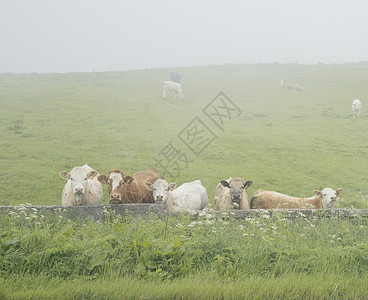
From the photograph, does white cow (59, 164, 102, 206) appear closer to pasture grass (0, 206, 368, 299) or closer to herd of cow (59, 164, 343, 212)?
herd of cow (59, 164, 343, 212)

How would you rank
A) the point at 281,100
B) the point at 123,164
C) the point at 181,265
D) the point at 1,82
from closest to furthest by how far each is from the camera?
the point at 181,265, the point at 123,164, the point at 281,100, the point at 1,82

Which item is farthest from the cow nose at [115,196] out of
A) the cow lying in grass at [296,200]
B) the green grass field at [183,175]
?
the cow lying in grass at [296,200]

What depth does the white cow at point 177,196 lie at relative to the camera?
9492 mm

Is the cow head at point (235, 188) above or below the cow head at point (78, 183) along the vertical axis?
below

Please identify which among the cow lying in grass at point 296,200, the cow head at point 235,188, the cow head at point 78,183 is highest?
the cow head at point 78,183

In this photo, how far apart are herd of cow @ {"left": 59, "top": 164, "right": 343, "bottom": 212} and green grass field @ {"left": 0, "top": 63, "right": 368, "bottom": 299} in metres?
1.47

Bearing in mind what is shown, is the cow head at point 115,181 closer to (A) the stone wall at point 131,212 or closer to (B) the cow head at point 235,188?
(A) the stone wall at point 131,212

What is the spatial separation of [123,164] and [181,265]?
1179 centimetres

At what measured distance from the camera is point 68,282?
445 centimetres

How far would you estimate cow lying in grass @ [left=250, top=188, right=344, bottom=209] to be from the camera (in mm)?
9969

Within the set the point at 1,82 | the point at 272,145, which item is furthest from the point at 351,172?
the point at 1,82

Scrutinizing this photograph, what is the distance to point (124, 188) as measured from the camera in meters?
10.1

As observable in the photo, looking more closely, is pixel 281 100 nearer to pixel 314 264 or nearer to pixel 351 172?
pixel 351 172

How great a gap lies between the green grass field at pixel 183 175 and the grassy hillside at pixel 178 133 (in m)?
0.11
